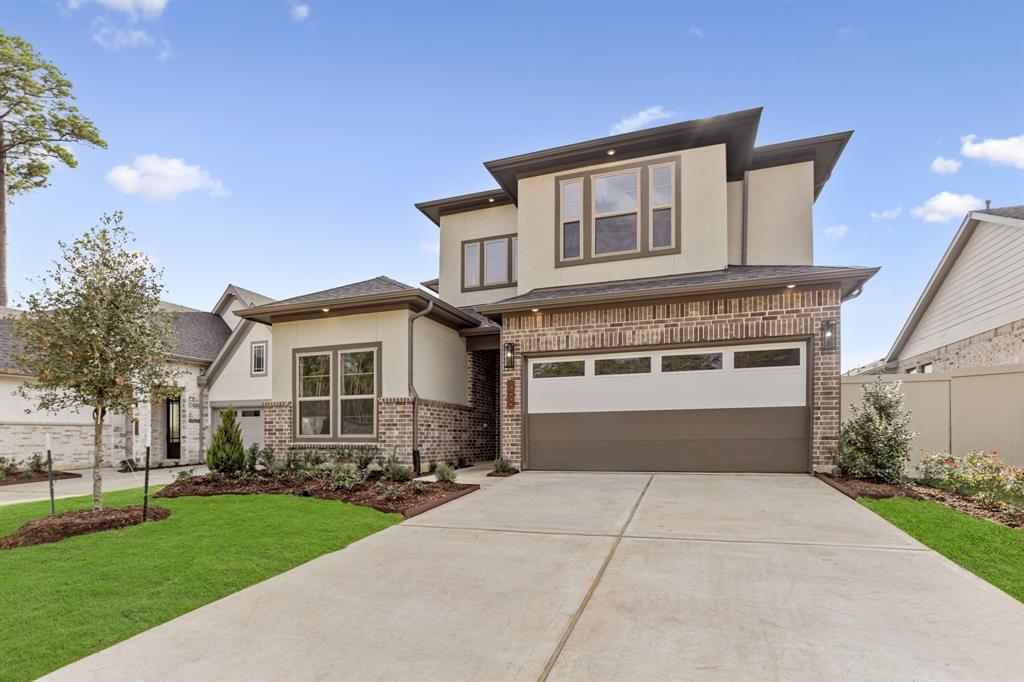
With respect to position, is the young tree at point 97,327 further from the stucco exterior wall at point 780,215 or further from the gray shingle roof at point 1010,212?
the gray shingle roof at point 1010,212

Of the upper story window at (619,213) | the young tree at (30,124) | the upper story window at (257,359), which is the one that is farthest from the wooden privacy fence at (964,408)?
the young tree at (30,124)

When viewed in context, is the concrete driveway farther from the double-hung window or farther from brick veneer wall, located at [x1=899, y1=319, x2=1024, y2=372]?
brick veneer wall, located at [x1=899, y1=319, x2=1024, y2=372]

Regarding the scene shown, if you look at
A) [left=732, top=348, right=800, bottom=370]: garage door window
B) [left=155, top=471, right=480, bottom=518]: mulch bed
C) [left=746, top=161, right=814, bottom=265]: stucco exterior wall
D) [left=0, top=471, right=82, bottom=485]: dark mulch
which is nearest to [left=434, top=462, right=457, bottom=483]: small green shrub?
[left=155, top=471, right=480, bottom=518]: mulch bed

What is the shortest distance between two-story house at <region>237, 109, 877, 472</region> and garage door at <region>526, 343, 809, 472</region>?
1.1 inches

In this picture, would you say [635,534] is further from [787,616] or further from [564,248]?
[564,248]

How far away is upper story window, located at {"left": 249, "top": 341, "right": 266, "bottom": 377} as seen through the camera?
1750 cm

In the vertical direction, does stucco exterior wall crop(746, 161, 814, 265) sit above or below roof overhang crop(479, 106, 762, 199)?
below

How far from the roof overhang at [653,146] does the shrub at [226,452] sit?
7.88m

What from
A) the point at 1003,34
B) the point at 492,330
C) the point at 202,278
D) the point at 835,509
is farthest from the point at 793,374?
the point at 202,278

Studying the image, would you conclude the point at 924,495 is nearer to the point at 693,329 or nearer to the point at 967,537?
the point at 967,537

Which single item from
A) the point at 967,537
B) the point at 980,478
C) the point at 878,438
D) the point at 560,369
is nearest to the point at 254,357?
the point at 560,369

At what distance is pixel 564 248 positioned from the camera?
471 inches

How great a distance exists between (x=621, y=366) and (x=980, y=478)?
5390 mm

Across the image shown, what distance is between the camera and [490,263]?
562 inches
